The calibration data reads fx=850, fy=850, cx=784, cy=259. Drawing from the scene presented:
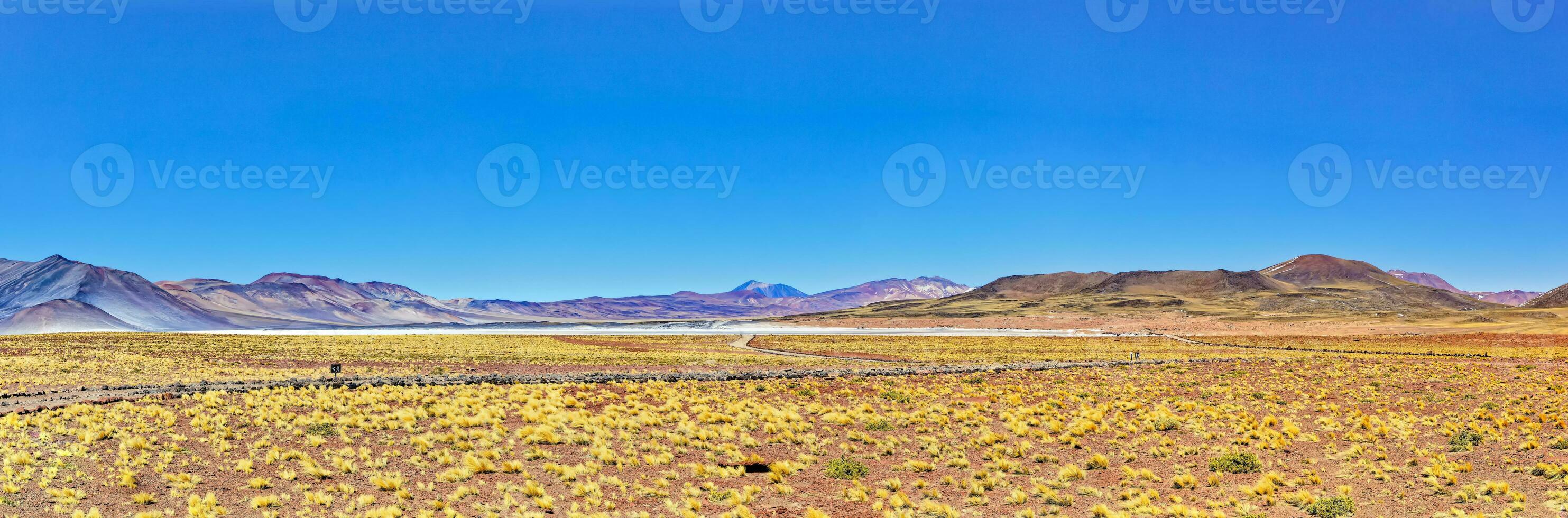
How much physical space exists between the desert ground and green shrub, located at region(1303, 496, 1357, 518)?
0.05m

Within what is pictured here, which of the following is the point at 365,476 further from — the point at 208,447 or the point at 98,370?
the point at 98,370

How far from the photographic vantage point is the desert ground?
44.1 feet

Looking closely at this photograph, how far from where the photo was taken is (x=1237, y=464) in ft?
52.1

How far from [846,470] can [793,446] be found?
9.07 feet

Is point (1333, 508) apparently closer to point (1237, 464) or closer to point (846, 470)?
point (1237, 464)

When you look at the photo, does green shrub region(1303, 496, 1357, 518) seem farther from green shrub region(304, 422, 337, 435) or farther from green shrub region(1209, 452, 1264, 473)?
green shrub region(304, 422, 337, 435)

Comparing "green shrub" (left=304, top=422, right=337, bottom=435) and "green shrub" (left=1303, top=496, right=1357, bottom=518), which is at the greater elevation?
"green shrub" (left=304, top=422, right=337, bottom=435)

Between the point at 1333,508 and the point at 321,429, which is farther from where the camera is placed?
the point at 321,429

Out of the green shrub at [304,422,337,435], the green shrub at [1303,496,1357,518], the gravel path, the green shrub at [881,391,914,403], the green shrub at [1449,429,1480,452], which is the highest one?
the gravel path

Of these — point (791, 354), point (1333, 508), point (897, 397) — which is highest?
point (791, 354)

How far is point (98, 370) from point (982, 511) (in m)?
41.7

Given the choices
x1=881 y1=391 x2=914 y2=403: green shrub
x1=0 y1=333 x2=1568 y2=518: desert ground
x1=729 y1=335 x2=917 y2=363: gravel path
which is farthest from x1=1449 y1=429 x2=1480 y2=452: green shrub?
x1=729 y1=335 x2=917 y2=363: gravel path

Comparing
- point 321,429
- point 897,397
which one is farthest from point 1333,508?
point 321,429

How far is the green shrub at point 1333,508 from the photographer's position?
1231 cm
